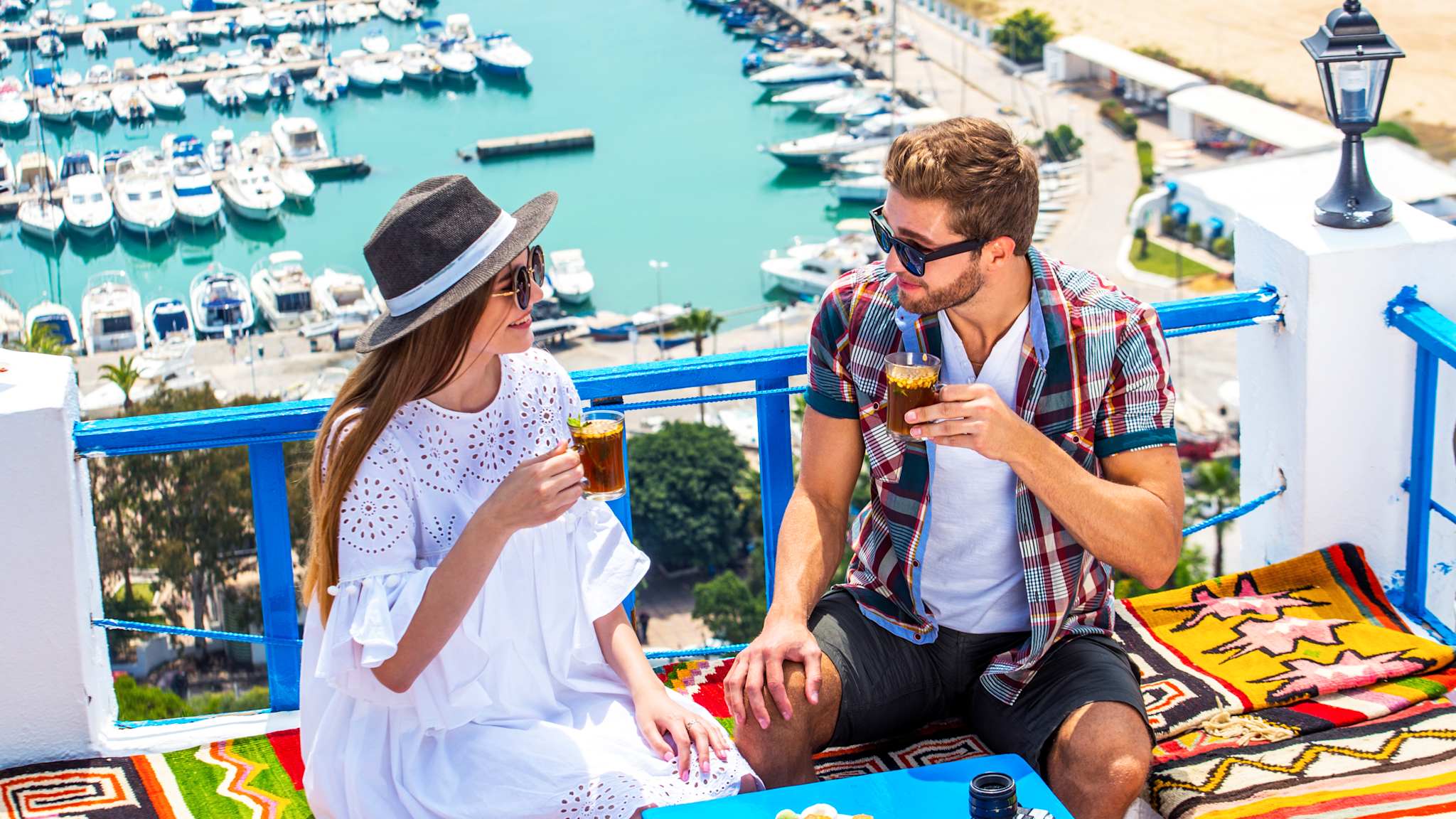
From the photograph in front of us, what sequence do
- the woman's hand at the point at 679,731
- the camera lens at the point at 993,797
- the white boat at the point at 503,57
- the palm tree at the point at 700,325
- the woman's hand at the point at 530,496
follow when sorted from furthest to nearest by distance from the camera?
1. the white boat at the point at 503,57
2. the palm tree at the point at 700,325
3. the woman's hand at the point at 679,731
4. the woman's hand at the point at 530,496
5. the camera lens at the point at 993,797

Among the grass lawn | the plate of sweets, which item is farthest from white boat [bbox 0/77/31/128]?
the plate of sweets

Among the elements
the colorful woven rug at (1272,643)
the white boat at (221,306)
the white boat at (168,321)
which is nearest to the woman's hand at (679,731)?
the colorful woven rug at (1272,643)

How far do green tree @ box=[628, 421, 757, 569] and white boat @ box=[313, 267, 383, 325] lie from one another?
611 inches

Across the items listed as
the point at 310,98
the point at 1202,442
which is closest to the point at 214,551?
the point at 1202,442

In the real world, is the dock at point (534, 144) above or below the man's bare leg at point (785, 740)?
below

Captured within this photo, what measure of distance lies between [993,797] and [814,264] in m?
44.6

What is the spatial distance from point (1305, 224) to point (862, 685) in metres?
1.43

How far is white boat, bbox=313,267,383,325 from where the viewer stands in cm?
4762

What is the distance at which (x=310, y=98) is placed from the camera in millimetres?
68875

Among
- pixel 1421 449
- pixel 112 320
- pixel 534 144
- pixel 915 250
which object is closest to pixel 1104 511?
pixel 915 250

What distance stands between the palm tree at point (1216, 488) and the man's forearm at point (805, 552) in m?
25.0

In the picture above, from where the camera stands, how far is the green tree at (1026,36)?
6322cm

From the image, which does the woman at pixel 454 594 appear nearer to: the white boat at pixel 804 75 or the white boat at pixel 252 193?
the white boat at pixel 252 193

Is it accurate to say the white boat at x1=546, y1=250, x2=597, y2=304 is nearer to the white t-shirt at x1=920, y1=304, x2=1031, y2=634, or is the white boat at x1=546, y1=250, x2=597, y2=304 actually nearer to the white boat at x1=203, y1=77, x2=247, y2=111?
the white boat at x1=203, y1=77, x2=247, y2=111
